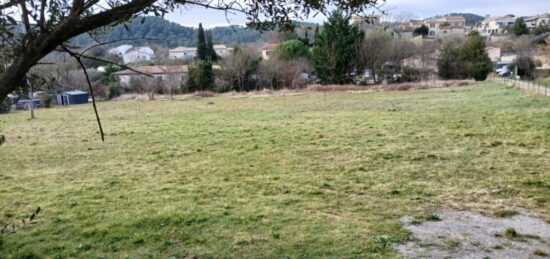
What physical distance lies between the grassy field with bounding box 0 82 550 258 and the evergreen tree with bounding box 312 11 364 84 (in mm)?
23831

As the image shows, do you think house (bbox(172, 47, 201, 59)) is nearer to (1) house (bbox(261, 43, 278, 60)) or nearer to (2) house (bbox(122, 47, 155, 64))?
(1) house (bbox(261, 43, 278, 60))

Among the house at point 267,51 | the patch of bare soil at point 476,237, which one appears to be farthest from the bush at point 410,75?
the patch of bare soil at point 476,237

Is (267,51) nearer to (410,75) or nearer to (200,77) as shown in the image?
(200,77)

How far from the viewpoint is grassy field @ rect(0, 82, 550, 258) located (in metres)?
4.43

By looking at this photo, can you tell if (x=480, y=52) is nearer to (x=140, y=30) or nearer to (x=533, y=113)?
(x=533, y=113)

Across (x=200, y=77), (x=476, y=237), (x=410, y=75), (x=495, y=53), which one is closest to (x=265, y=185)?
(x=476, y=237)

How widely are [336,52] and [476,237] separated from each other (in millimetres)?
33571

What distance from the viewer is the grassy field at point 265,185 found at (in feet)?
14.5

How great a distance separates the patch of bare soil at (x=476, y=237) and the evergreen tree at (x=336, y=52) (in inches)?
1274

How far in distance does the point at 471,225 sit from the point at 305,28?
127 inches

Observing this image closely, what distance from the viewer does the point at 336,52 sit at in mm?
36906

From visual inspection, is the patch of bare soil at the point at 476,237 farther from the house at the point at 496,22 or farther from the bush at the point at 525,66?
the house at the point at 496,22

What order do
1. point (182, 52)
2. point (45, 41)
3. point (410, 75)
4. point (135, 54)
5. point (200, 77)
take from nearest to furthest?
1. point (45, 41)
2. point (135, 54)
3. point (200, 77)
4. point (410, 75)
5. point (182, 52)

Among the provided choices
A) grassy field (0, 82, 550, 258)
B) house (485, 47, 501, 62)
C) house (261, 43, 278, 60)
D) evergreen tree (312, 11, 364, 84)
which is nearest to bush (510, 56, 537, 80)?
house (485, 47, 501, 62)
